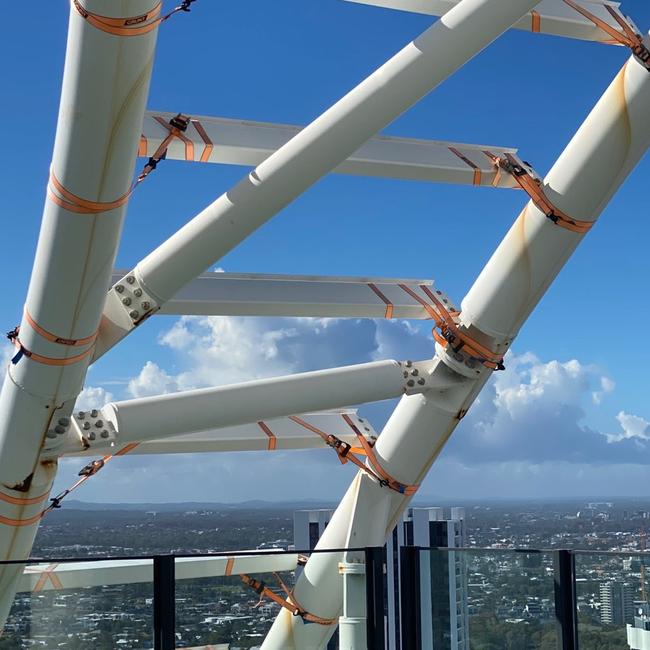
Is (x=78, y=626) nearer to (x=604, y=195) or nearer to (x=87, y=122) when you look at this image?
(x=87, y=122)

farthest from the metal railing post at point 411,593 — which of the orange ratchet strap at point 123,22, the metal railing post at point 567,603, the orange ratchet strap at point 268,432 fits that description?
the orange ratchet strap at point 123,22

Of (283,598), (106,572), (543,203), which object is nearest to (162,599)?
(106,572)

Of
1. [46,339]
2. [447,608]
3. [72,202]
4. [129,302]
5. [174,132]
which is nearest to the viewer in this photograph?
[72,202]

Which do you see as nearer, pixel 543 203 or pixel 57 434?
pixel 57 434

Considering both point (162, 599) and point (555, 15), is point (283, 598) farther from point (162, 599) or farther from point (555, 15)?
point (555, 15)

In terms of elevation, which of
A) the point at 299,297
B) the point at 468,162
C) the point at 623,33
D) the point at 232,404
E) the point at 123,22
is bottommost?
the point at 232,404

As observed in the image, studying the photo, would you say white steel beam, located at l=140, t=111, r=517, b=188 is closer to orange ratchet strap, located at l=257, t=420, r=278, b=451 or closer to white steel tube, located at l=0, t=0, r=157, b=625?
white steel tube, located at l=0, t=0, r=157, b=625
